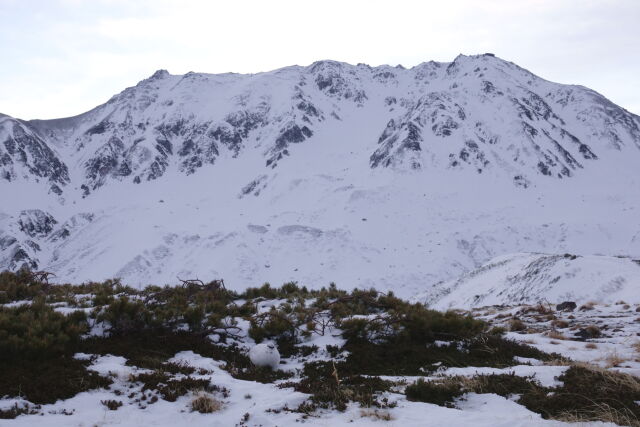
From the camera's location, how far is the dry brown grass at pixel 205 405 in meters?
6.14

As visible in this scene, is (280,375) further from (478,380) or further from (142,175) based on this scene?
(142,175)

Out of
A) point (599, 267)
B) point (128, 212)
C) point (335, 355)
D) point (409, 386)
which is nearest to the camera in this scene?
point (409, 386)

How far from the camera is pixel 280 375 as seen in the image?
846 cm

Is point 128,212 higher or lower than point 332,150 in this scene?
lower

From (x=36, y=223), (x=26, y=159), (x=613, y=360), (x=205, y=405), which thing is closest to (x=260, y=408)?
(x=205, y=405)

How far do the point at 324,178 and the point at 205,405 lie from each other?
77.7 m

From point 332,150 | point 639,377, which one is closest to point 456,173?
point 332,150

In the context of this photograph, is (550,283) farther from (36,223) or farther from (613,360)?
(36,223)

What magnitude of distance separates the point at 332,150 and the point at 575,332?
92.2 m

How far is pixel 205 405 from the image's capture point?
619 cm

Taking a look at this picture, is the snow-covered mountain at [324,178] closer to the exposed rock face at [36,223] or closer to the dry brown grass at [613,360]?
the exposed rock face at [36,223]

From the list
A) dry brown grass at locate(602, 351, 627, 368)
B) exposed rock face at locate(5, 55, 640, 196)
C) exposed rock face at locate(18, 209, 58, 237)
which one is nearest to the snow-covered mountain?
exposed rock face at locate(18, 209, 58, 237)

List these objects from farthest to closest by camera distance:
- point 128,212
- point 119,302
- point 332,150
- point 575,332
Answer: point 332,150 < point 128,212 < point 575,332 < point 119,302

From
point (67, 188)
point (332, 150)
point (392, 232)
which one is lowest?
point (392, 232)
